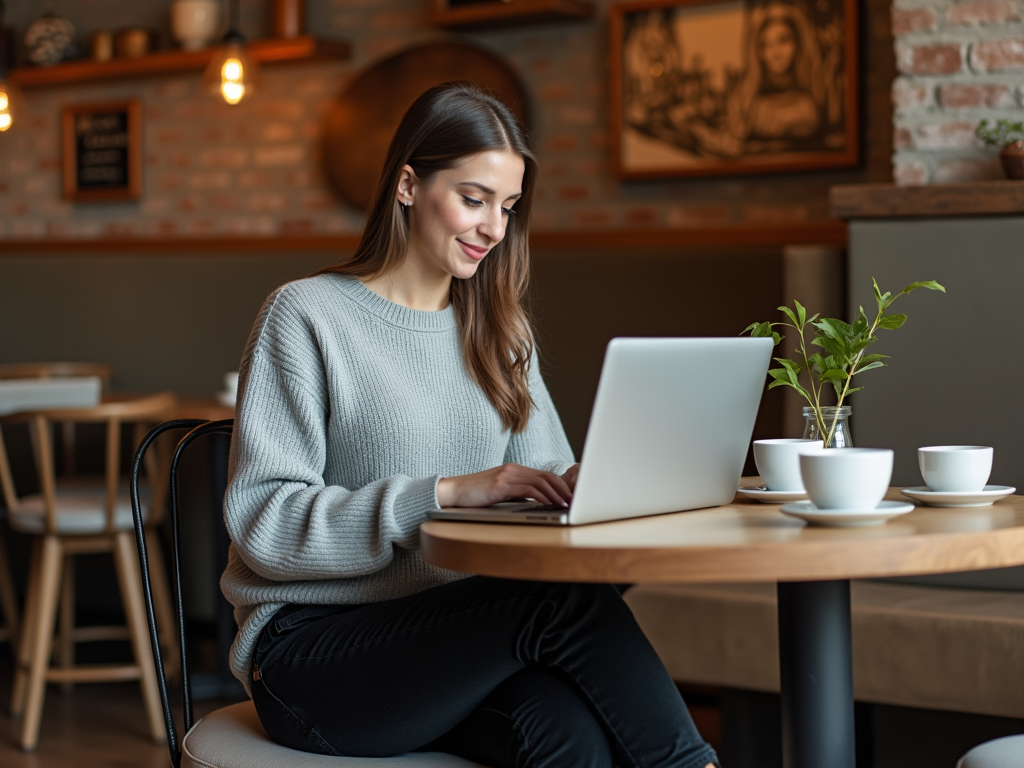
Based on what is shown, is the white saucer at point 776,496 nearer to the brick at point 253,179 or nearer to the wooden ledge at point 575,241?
the wooden ledge at point 575,241

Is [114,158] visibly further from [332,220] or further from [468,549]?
[468,549]

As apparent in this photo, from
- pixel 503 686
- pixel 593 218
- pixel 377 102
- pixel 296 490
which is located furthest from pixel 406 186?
pixel 377 102

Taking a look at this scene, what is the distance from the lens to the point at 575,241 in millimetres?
3947

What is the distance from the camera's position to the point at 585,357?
12.3 feet

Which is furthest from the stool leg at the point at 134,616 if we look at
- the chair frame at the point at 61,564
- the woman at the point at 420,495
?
the woman at the point at 420,495

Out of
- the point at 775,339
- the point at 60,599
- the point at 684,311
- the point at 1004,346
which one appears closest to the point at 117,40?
the point at 60,599

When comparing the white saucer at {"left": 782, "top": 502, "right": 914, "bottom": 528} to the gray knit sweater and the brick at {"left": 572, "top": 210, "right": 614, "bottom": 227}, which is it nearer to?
the gray knit sweater

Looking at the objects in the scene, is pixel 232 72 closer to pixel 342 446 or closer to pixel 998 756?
pixel 342 446

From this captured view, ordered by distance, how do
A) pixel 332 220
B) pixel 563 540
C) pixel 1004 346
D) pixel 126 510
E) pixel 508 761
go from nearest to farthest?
pixel 563 540 → pixel 508 761 → pixel 1004 346 → pixel 126 510 → pixel 332 220

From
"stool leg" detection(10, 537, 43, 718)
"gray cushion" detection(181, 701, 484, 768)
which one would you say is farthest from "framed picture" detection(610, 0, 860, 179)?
"gray cushion" detection(181, 701, 484, 768)

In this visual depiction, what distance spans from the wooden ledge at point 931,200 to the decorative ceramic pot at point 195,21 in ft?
9.22

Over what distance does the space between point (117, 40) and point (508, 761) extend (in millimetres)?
4195

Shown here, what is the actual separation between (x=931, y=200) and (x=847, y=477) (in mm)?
1531

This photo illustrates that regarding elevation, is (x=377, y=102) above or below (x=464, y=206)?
above
